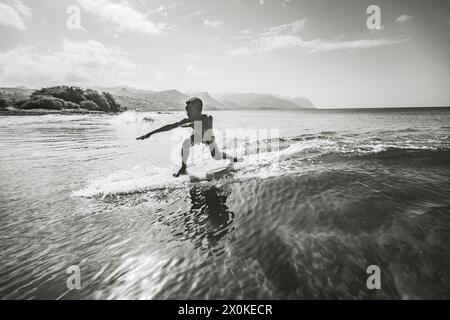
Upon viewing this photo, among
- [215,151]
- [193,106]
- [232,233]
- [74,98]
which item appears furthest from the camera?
[74,98]

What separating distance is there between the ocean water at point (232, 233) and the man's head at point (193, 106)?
234cm

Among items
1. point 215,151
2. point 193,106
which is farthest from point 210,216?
point 193,106

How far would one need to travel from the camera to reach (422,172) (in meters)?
8.55

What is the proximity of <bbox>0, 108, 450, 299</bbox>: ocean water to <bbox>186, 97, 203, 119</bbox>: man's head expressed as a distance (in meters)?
2.34

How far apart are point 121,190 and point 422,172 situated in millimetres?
10327

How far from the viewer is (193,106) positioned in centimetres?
924

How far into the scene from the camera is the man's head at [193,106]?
30.2ft

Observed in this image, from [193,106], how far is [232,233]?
571 centimetres

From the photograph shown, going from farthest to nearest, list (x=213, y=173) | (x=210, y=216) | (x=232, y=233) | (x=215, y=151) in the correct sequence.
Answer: (x=215, y=151), (x=213, y=173), (x=210, y=216), (x=232, y=233)

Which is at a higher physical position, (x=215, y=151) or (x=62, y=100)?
Result: (x=62, y=100)

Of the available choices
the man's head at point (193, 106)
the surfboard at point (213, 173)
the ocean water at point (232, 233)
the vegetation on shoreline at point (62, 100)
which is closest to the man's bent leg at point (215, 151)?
the surfboard at point (213, 173)

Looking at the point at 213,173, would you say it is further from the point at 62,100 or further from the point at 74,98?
the point at 74,98
